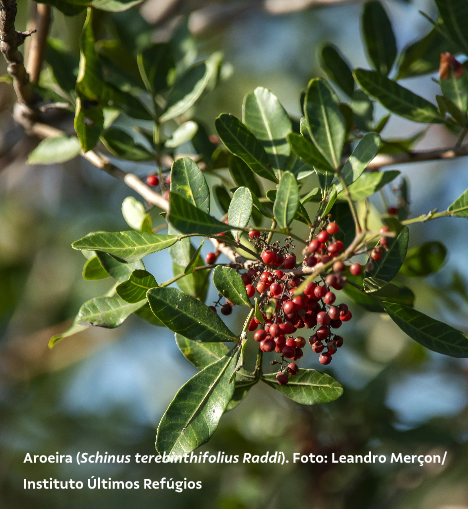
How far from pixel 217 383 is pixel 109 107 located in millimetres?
902

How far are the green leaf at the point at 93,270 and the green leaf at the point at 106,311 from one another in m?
0.06

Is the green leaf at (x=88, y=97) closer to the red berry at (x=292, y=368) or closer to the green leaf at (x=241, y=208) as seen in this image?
the green leaf at (x=241, y=208)

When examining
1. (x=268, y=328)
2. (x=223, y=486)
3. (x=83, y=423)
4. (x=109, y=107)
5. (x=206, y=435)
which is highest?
(x=109, y=107)

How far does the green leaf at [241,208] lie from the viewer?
0.98 metres

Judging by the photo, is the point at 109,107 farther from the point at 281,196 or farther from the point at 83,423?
the point at 83,423

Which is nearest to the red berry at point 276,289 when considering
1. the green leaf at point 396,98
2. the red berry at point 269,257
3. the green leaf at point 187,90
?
the red berry at point 269,257

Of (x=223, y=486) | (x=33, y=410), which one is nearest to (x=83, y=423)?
(x=33, y=410)

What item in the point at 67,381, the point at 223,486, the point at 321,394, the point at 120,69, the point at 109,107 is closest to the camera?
the point at 321,394

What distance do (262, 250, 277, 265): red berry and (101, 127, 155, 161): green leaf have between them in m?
0.66

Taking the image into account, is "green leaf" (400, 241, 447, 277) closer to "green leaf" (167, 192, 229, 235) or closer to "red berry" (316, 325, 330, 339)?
"red berry" (316, 325, 330, 339)

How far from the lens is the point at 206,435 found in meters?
0.96

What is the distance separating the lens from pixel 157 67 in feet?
5.31

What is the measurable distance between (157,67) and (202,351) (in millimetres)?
958

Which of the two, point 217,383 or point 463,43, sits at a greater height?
point 463,43
